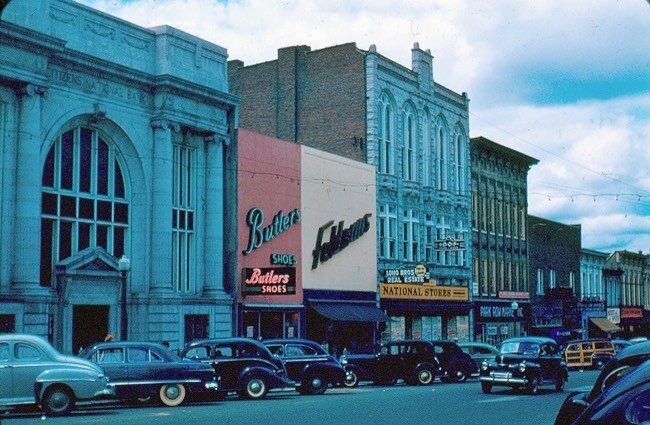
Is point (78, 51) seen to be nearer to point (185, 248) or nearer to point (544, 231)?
point (185, 248)

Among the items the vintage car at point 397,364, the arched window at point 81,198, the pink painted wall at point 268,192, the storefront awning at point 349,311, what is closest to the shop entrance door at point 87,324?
the arched window at point 81,198

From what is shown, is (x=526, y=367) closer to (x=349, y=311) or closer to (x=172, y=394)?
(x=172, y=394)

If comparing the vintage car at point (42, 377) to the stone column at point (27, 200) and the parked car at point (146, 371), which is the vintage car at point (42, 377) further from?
the stone column at point (27, 200)

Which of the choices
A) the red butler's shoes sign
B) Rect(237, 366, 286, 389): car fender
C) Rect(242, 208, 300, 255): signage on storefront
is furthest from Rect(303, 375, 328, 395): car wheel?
Rect(242, 208, 300, 255): signage on storefront

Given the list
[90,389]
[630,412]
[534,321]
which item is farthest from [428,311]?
[630,412]

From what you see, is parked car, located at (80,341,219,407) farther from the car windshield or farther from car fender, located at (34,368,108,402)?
the car windshield

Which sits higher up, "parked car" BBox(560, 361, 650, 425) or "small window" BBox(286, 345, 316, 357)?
"parked car" BBox(560, 361, 650, 425)

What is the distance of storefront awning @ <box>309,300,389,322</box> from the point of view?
4144cm

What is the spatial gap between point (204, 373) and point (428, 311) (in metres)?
29.2

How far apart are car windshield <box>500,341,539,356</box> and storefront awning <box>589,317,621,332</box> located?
47.2m

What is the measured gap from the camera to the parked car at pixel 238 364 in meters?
24.6

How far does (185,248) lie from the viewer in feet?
117

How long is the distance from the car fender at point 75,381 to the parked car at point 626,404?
15.9 meters

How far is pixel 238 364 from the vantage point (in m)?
24.8
